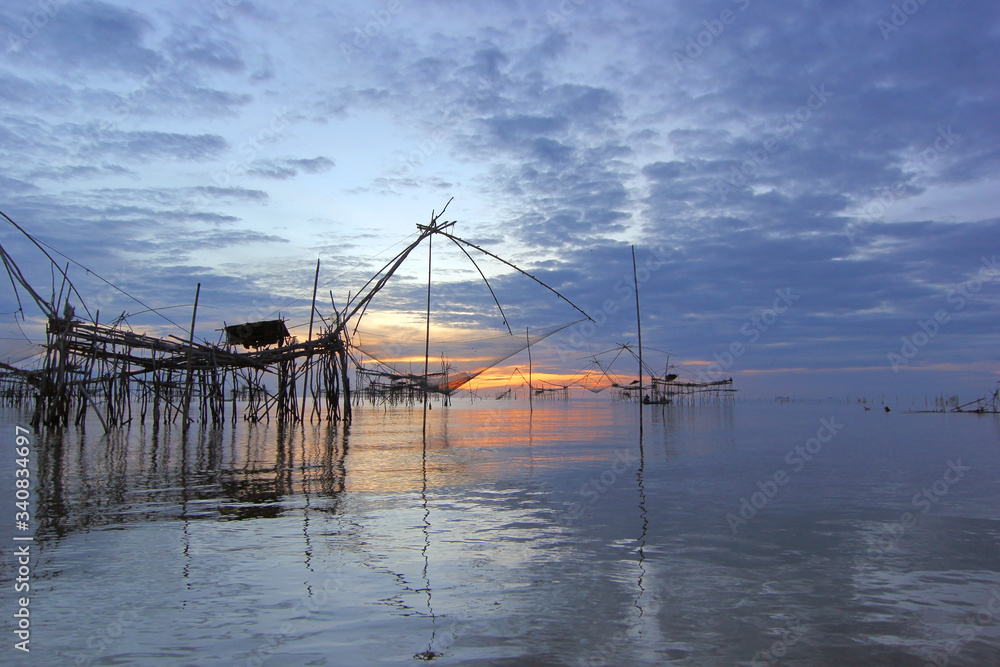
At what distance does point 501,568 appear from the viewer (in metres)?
4.95

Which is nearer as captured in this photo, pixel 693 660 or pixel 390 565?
pixel 693 660

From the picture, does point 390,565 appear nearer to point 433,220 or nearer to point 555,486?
point 555,486

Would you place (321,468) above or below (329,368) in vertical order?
below

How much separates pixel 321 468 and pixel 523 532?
228 inches

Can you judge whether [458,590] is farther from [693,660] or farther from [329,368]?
[329,368]

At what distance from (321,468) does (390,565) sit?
20.8 ft

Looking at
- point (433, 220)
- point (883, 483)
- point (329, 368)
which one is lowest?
point (883, 483)

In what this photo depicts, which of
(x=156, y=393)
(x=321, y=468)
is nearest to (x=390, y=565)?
(x=321, y=468)

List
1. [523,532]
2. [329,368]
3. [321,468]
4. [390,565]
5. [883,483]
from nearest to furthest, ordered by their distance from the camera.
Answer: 1. [390,565]
2. [523,532]
3. [883,483]
4. [321,468]
5. [329,368]

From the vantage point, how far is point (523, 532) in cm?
623

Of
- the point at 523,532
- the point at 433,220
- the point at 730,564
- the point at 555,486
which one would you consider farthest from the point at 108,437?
the point at 730,564

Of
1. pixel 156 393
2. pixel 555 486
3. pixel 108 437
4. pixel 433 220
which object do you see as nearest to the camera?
pixel 555 486

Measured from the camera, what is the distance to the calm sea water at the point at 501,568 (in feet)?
11.4

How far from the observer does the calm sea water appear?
3486 millimetres
